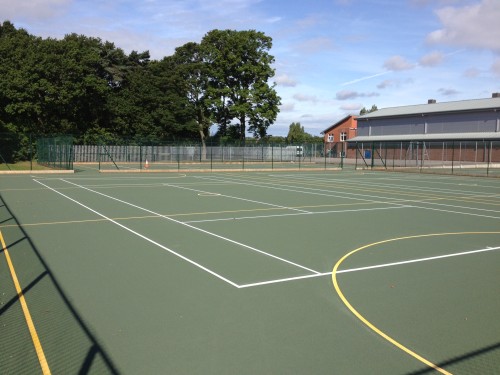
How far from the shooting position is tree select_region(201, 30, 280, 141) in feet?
229

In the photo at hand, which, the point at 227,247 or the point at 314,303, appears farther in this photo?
the point at 227,247

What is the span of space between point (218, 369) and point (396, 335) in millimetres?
2208

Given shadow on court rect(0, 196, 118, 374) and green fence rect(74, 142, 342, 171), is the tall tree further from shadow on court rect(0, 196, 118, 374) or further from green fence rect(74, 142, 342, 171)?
shadow on court rect(0, 196, 118, 374)

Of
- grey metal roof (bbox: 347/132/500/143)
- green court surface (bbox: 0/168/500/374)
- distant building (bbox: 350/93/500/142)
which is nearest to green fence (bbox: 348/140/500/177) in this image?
grey metal roof (bbox: 347/132/500/143)

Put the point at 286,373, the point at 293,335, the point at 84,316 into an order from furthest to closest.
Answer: the point at 84,316
the point at 293,335
the point at 286,373

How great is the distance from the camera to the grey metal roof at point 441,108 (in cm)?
6210

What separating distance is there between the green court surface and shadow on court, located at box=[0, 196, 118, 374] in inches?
0.9

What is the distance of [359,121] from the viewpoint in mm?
79812

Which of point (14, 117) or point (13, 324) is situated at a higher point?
point (14, 117)

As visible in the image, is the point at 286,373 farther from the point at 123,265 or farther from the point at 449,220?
the point at 449,220

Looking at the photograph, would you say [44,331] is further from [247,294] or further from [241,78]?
[241,78]

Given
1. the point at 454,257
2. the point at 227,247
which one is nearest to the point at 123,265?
the point at 227,247

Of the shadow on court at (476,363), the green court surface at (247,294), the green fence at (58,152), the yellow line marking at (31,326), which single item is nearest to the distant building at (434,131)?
the green fence at (58,152)

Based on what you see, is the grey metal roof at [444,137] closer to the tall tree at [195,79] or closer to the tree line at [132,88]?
the tree line at [132,88]
